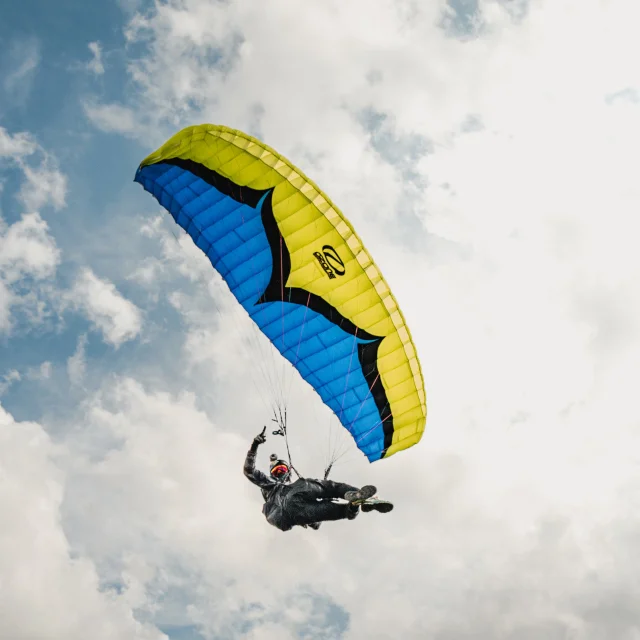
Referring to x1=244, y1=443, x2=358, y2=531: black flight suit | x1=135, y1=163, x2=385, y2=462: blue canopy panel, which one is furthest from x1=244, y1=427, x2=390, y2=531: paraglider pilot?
x1=135, y1=163, x2=385, y2=462: blue canopy panel

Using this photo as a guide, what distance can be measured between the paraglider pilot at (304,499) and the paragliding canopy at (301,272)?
7.61 feet

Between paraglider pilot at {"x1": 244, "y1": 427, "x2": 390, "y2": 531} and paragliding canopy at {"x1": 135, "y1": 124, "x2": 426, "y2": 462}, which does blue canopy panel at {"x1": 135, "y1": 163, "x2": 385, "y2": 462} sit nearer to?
paragliding canopy at {"x1": 135, "y1": 124, "x2": 426, "y2": 462}

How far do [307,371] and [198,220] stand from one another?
446 cm

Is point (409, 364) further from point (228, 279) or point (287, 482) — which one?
point (228, 279)

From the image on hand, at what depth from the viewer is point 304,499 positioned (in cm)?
1253

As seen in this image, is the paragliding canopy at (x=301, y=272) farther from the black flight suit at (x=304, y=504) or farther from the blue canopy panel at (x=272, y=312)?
the black flight suit at (x=304, y=504)

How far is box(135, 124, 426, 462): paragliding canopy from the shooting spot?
Answer: 43.1 ft

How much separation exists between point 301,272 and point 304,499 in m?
4.89

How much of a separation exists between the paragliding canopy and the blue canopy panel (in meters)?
0.03

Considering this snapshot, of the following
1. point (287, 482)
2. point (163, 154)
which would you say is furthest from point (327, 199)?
point (287, 482)

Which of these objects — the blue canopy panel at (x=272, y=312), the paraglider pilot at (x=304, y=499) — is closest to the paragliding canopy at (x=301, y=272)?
the blue canopy panel at (x=272, y=312)

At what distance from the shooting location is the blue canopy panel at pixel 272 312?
1412 cm

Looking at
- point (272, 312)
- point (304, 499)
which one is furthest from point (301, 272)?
point (304, 499)

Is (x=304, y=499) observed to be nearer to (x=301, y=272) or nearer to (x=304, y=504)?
(x=304, y=504)
